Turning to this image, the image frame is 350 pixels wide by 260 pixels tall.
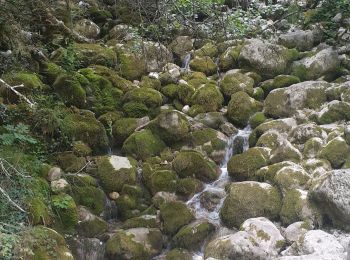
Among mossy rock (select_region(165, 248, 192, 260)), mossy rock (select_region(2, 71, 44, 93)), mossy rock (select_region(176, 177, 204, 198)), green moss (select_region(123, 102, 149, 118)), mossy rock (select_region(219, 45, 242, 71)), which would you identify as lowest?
mossy rock (select_region(165, 248, 192, 260))

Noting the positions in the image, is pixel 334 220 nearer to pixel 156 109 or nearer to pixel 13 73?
pixel 156 109

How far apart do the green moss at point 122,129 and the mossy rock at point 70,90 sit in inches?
38.3

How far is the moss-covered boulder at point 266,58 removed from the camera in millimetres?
10320

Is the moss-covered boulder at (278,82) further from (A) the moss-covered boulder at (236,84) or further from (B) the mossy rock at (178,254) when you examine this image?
(B) the mossy rock at (178,254)

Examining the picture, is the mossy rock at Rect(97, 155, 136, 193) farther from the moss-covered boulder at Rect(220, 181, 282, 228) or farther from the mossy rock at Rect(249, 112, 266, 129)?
the mossy rock at Rect(249, 112, 266, 129)

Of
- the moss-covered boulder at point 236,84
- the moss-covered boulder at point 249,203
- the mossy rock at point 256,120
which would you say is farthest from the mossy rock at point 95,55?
the moss-covered boulder at point 249,203

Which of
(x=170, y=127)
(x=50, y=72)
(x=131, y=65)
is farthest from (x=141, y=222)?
(x=131, y=65)

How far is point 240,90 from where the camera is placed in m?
9.91

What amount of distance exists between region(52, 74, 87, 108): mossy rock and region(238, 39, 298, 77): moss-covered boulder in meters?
4.28

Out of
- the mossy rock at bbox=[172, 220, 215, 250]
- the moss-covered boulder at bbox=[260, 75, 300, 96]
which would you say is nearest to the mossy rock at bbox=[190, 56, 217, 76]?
the moss-covered boulder at bbox=[260, 75, 300, 96]

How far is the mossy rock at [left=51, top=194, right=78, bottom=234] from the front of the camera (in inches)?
243

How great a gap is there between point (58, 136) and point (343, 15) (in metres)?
7.40

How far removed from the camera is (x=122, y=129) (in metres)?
8.69

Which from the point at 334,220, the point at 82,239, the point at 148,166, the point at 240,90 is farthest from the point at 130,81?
the point at 334,220
